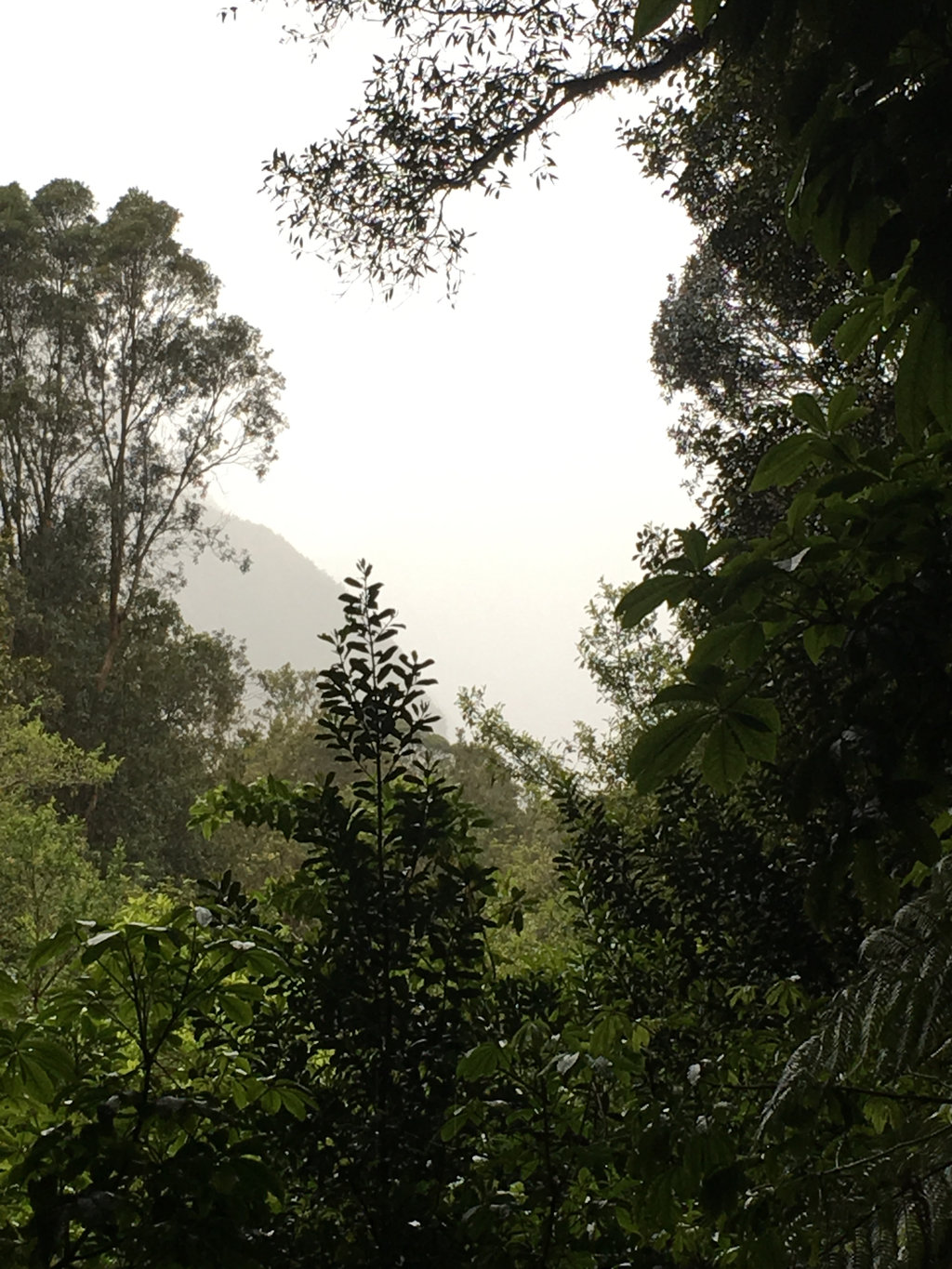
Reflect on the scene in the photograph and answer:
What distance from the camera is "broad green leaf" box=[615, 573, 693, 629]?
3.04ft

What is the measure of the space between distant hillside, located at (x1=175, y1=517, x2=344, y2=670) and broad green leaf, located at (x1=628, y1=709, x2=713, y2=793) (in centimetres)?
6192

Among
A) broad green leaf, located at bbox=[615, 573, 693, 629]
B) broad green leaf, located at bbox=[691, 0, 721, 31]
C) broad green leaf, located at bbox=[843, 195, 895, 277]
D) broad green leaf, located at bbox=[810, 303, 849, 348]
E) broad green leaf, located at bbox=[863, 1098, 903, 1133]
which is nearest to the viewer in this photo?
broad green leaf, located at bbox=[691, 0, 721, 31]

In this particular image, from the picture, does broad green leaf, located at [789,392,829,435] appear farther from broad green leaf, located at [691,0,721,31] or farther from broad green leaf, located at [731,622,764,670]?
broad green leaf, located at [691,0,721,31]

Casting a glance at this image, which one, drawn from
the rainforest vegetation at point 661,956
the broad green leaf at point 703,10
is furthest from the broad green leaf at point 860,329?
the broad green leaf at point 703,10

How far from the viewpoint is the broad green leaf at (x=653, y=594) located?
3.04 ft

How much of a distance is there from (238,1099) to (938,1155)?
905mm

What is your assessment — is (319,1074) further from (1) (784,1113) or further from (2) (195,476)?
(2) (195,476)

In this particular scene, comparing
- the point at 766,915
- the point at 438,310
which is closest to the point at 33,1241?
the point at 766,915

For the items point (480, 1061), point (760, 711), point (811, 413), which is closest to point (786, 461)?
point (811, 413)

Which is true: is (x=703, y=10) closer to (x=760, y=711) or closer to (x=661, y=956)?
(x=760, y=711)

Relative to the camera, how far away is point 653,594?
935mm

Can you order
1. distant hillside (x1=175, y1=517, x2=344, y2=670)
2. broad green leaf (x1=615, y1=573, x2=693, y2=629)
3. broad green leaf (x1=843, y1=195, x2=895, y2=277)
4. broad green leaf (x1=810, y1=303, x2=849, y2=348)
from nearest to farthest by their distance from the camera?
1. broad green leaf (x1=843, y1=195, x2=895, y2=277)
2. broad green leaf (x1=615, y1=573, x2=693, y2=629)
3. broad green leaf (x1=810, y1=303, x2=849, y2=348)
4. distant hillside (x1=175, y1=517, x2=344, y2=670)

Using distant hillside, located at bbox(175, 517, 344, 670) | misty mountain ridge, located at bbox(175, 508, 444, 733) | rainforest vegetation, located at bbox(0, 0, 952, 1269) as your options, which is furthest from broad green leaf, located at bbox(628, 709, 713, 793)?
misty mountain ridge, located at bbox(175, 508, 444, 733)

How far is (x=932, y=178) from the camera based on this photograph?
27.3 inches
